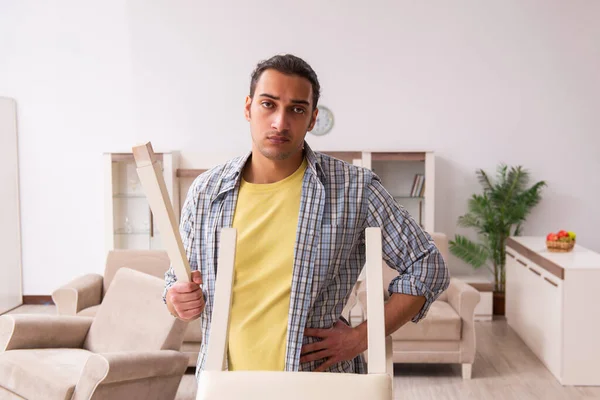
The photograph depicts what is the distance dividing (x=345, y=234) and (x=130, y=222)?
17.4 ft

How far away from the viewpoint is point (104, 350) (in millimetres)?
3836

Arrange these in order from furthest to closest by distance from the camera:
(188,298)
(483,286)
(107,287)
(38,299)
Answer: (38,299), (483,286), (107,287), (188,298)

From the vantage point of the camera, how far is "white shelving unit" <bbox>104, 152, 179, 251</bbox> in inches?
→ 253

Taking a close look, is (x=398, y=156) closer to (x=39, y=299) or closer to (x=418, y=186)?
(x=418, y=186)

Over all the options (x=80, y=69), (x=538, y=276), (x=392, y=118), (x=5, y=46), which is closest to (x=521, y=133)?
(x=392, y=118)

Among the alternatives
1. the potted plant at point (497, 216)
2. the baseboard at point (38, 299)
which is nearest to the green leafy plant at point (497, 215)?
the potted plant at point (497, 216)

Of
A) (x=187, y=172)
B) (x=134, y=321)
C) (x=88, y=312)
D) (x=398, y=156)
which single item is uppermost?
(x=398, y=156)

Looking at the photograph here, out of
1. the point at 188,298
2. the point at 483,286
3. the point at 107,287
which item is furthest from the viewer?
the point at 483,286

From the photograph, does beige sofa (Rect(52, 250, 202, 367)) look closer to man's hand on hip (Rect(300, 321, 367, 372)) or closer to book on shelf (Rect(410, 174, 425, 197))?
book on shelf (Rect(410, 174, 425, 197))

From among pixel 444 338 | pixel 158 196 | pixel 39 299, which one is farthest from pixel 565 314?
pixel 39 299

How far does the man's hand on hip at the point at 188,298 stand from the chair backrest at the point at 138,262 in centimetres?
365

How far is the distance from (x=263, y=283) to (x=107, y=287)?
12.4 feet

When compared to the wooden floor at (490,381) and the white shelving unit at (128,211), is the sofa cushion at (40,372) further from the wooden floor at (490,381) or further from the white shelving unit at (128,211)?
the white shelving unit at (128,211)

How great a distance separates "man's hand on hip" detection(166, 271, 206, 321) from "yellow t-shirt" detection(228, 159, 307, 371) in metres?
0.09
